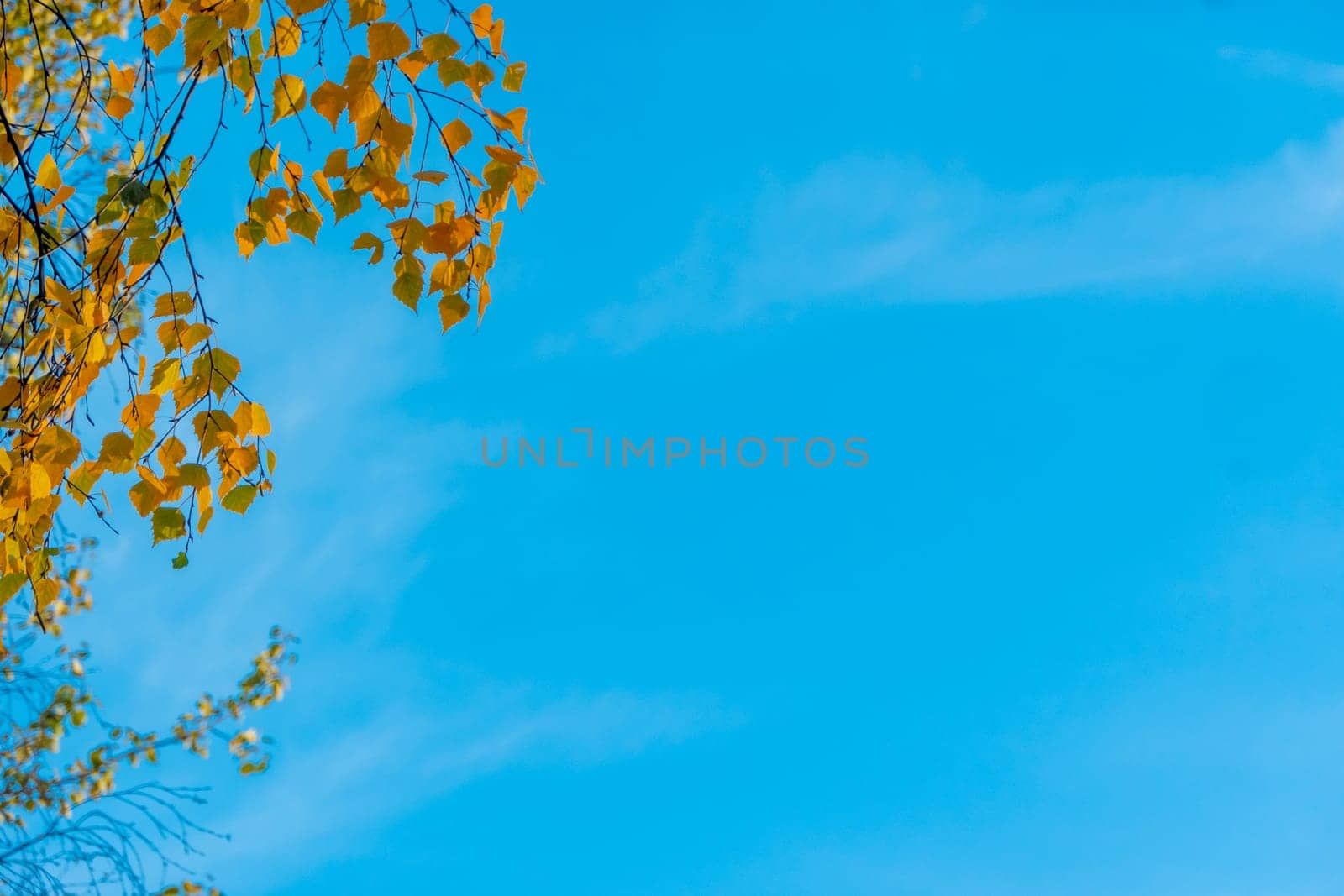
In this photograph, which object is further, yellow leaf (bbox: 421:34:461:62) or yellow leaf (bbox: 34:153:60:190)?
yellow leaf (bbox: 34:153:60:190)

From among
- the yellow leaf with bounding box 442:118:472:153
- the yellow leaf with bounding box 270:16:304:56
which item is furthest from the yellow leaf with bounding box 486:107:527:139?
the yellow leaf with bounding box 270:16:304:56

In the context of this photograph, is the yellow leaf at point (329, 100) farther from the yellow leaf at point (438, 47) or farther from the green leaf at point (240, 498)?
the green leaf at point (240, 498)

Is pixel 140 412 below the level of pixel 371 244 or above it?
below

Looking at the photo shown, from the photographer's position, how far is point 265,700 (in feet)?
22.7

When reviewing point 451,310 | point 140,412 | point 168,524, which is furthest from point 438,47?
point 168,524

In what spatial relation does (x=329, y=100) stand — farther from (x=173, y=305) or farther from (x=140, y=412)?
(x=140, y=412)

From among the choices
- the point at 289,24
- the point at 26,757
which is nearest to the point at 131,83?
the point at 289,24

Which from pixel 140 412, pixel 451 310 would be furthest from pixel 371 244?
pixel 140 412

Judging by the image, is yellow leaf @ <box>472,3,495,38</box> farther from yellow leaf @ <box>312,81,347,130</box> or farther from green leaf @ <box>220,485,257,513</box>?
green leaf @ <box>220,485,257,513</box>

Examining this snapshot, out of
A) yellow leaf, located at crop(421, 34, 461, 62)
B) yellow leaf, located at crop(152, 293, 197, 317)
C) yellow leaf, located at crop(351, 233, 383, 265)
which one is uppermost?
yellow leaf, located at crop(421, 34, 461, 62)

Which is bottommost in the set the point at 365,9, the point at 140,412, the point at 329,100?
the point at 140,412

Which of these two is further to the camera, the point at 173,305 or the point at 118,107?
the point at 118,107

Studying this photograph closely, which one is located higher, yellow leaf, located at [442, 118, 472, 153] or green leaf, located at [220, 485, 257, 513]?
yellow leaf, located at [442, 118, 472, 153]

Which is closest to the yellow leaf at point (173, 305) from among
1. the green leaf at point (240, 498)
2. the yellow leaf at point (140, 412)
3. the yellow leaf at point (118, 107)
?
the yellow leaf at point (140, 412)
